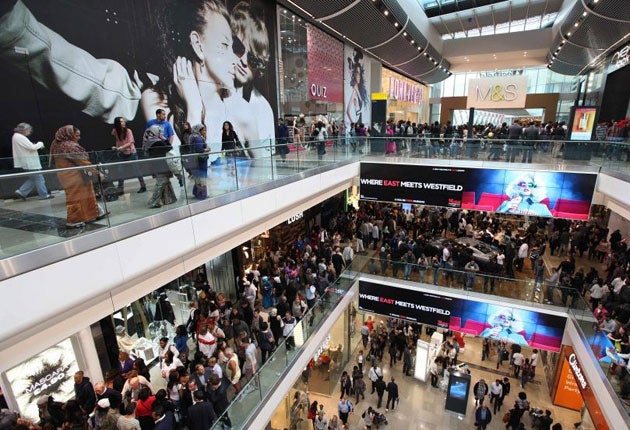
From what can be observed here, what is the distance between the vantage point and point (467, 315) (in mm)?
11703

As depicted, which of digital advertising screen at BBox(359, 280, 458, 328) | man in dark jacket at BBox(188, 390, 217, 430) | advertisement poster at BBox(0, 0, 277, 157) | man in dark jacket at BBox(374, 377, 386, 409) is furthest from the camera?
digital advertising screen at BBox(359, 280, 458, 328)

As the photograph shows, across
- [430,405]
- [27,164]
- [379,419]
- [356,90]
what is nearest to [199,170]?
[27,164]

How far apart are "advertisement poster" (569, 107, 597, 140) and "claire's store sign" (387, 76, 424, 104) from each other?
614 inches

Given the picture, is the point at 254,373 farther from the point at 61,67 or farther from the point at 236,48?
the point at 236,48

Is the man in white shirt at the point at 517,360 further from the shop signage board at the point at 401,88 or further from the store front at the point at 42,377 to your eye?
the shop signage board at the point at 401,88

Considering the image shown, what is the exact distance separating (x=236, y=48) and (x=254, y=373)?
31.9ft

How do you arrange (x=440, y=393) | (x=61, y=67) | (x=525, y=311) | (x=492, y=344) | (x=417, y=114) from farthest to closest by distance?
(x=417, y=114) → (x=492, y=344) → (x=440, y=393) → (x=525, y=311) → (x=61, y=67)

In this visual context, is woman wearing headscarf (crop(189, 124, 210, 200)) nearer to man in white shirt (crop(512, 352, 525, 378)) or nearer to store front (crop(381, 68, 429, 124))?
man in white shirt (crop(512, 352, 525, 378))

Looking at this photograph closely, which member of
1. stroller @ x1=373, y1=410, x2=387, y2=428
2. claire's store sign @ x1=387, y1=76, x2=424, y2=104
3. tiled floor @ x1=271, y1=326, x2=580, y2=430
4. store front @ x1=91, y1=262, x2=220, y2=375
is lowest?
tiled floor @ x1=271, y1=326, x2=580, y2=430

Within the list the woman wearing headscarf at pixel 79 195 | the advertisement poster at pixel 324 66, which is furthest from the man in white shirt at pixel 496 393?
the advertisement poster at pixel 324 66

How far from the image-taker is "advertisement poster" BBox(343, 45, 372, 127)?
Answer: 19703 millimetres

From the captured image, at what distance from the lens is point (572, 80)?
30.3 metres

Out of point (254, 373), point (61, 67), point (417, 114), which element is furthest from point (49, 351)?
point (417, 114)

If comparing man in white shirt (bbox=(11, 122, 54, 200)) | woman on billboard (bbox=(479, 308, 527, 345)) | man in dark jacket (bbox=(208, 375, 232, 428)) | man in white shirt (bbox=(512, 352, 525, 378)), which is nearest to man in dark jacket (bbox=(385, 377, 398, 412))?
woman on billboard (bbox=(479, 308, 527, 345))
